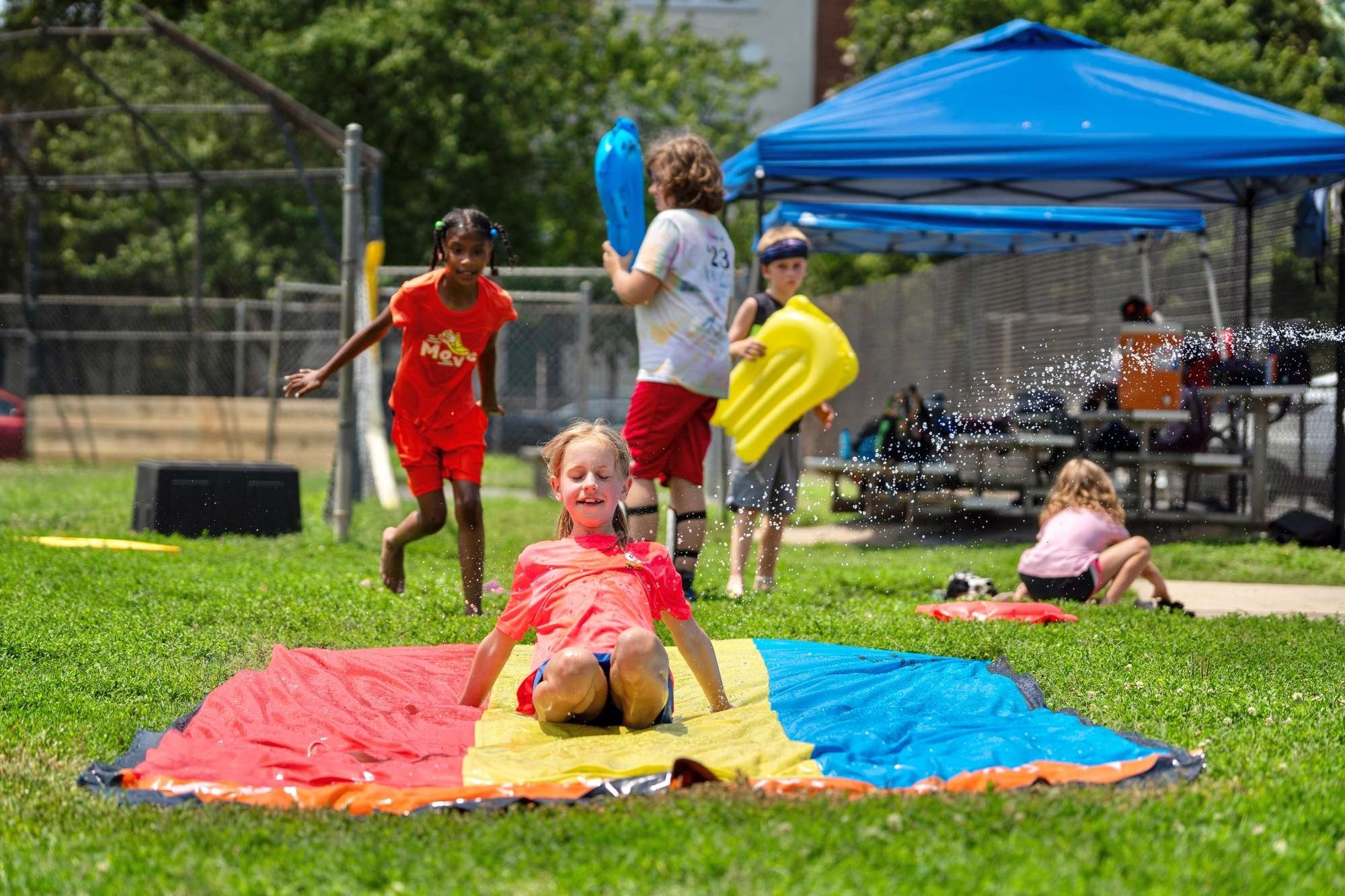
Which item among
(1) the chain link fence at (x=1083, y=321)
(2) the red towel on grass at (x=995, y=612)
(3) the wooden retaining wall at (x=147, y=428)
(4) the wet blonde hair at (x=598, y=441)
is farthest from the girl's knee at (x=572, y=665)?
(3) the wooden retaining wall at (x=147, y=428)

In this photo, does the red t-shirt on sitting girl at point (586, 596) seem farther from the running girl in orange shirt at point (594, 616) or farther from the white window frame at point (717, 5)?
the white window frame at point (717, 5)

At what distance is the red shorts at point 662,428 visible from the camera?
22.3 ft

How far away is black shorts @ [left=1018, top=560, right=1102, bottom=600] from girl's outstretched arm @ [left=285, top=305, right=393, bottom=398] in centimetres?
347

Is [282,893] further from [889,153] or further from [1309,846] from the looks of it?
[889,153]

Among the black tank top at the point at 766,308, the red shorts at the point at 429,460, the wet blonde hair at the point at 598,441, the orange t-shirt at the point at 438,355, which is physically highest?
the black tank top at the point at 766,308

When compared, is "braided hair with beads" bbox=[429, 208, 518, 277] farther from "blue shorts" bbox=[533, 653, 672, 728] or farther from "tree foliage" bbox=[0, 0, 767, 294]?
"tree foliage" bbox=[0, 0, 767, 294]

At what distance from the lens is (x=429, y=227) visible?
26875 millimetres

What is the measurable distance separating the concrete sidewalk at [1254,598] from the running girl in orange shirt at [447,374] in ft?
11.8

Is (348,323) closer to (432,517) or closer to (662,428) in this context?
(432,517)

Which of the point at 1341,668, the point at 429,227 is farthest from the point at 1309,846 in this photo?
the point at 429,227

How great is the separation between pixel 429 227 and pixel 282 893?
24738mm

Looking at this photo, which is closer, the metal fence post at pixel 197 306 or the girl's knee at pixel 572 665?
the girl's knee at pixel 572 665

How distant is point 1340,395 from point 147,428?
1297 centimetres

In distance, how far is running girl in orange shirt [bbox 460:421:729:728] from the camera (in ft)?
13.7
